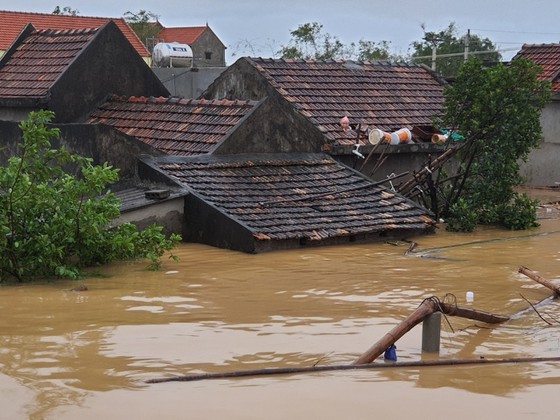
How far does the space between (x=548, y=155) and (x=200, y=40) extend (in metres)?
37.0

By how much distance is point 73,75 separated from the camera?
1964cm

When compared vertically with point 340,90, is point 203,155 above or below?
below

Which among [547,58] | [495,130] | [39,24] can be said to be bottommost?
[495,130]

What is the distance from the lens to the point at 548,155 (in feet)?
84.0

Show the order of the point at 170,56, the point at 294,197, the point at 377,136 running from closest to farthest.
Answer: the point at 294,197
the point at 377,136
the point at 170,56

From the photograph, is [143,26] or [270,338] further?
[143,26]

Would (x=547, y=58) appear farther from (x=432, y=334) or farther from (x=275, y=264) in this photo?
(x=432, y=334)

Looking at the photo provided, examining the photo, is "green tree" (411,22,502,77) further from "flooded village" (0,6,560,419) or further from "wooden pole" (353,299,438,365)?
"wooden pole" (353,299,438,365)

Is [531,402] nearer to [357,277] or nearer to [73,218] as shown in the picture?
[357,277]


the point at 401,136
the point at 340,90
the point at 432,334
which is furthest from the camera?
the point at 340,90

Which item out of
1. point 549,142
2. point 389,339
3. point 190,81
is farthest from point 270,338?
point 190,81

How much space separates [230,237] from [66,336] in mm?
5756

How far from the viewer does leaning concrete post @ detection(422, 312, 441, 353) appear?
8837 mm

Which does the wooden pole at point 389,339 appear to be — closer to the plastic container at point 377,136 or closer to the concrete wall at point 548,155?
the plastic container at point 377,136
